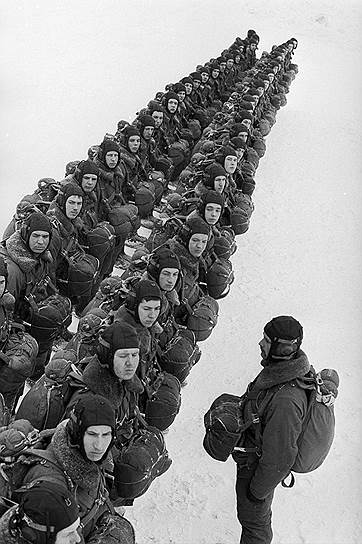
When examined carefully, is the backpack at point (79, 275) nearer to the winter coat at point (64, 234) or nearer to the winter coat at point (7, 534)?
the winter coat at point (64, 234)

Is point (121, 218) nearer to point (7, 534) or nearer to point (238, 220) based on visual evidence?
point (238, 220)

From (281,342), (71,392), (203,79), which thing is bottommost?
(71,392)

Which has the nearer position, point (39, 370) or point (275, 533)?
point (275, 533)

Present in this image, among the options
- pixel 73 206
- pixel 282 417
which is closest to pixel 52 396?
pixel 282 417

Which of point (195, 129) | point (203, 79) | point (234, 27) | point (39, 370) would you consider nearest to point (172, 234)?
point (39, 370)

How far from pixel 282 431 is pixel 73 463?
1187 mm

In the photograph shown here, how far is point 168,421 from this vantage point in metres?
4.57

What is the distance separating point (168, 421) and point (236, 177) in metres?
4.97

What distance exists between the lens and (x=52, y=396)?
12.5 ft

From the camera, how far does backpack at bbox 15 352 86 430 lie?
366 cm

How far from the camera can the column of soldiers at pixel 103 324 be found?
2.98 m

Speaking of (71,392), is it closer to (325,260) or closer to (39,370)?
(39,370)

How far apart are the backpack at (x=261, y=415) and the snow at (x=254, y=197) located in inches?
45.4

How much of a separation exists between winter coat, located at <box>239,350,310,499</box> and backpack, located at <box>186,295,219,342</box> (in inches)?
76.9
